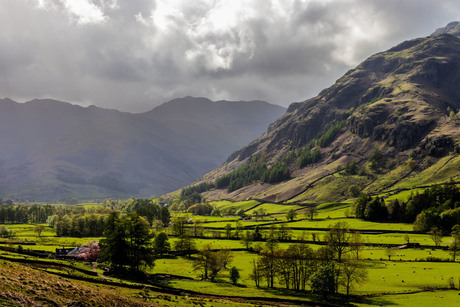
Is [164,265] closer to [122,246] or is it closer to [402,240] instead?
[122,246]

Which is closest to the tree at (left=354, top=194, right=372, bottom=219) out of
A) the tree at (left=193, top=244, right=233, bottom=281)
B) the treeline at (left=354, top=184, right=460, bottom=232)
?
the treeline at (left=354, top=184, right=460, bottom=232)

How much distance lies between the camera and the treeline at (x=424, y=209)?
128875 millimetres

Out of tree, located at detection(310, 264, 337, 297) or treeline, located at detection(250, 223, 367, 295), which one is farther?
treeline, located at detection(250, 223, 367, 295)

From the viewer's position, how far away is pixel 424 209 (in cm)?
14838

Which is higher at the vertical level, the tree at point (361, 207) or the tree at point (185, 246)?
the tree at point (361, 207)

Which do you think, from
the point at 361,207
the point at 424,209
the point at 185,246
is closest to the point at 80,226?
the point at 185,246

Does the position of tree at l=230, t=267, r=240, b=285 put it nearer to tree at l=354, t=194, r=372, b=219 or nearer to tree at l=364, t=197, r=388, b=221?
tree at l=364, t=197, r=388, b=221

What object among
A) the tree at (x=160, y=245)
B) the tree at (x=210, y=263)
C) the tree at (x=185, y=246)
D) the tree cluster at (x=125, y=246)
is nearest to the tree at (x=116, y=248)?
the tree cluster at (x=125, y=246)

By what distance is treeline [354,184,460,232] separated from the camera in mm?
128875

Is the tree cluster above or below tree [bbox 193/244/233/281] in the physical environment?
above

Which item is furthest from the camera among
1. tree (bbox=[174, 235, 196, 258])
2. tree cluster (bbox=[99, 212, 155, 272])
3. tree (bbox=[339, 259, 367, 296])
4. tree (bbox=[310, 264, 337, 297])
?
tree (bbox=[174, 235, 196, 258])

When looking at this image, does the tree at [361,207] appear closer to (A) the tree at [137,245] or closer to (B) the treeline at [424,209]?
(B) the treeline at [424,209]

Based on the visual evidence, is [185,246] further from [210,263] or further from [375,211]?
[375,211]

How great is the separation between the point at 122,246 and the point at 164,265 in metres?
21.7
